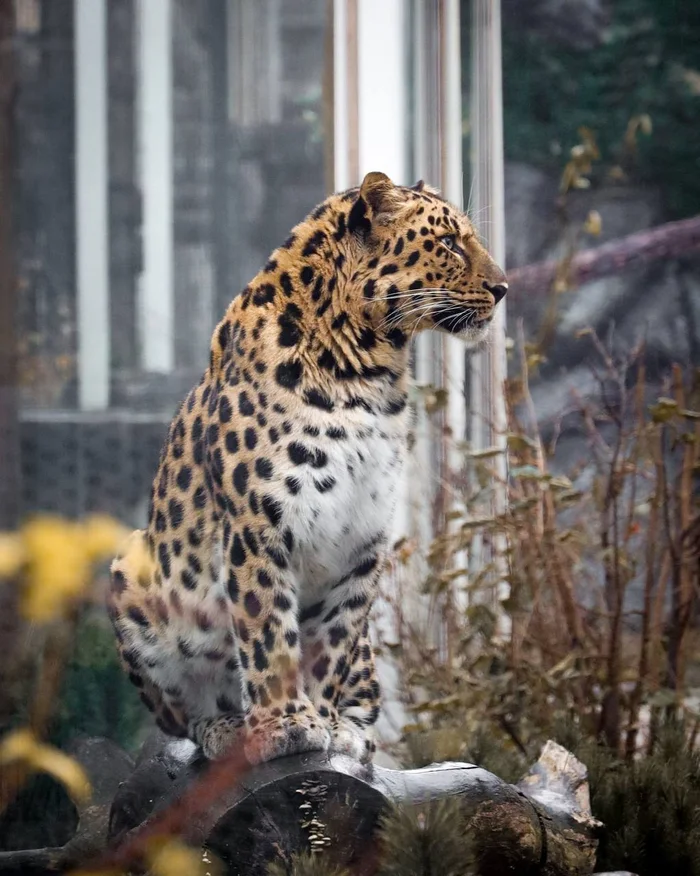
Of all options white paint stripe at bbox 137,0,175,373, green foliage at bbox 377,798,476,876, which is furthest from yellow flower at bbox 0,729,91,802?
white paint stripe at bbox 137,0,175,373

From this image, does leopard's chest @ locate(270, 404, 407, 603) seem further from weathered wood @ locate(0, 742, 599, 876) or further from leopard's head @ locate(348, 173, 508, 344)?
weathered wood @ locate(0, 742, 599, 876)

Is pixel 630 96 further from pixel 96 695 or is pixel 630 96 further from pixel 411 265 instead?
pixel 96 695

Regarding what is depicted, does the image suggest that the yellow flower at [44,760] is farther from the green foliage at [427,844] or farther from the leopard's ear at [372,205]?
the leopard's ear at [372,205]

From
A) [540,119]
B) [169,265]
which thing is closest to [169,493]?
[169,265]

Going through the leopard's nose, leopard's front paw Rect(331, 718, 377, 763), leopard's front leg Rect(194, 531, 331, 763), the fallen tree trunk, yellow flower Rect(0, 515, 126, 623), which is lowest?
leopard's front paw Rect(331, 718, 377, 763)

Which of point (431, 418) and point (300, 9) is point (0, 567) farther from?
point (431, 418)

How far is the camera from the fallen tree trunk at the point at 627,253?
12.7 ft

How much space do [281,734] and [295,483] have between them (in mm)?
446

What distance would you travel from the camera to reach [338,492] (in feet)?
7.07

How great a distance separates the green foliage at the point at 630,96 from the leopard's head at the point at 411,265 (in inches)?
61.7

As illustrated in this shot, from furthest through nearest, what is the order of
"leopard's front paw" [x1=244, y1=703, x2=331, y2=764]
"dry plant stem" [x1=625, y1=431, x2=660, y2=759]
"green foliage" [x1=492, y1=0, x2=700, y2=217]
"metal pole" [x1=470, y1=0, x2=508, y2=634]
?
"green foliage" [x1=492, y1=0, x2=700, y2=217]
"dry plant stem" [x1=625, y1=431, x2=660, y2=759]
"metal pole" [x1=470, y1=0, x2=508, y2=634]
"leopard's front paw" [x1=244, y1=703, x2=331, y2=764]

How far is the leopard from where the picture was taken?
2.13m

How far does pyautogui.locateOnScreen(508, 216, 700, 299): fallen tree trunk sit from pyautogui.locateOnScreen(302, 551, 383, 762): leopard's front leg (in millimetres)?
1848

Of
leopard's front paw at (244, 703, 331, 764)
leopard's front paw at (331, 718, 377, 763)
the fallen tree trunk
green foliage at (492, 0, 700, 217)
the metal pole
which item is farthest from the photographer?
the fallen tree trunk
